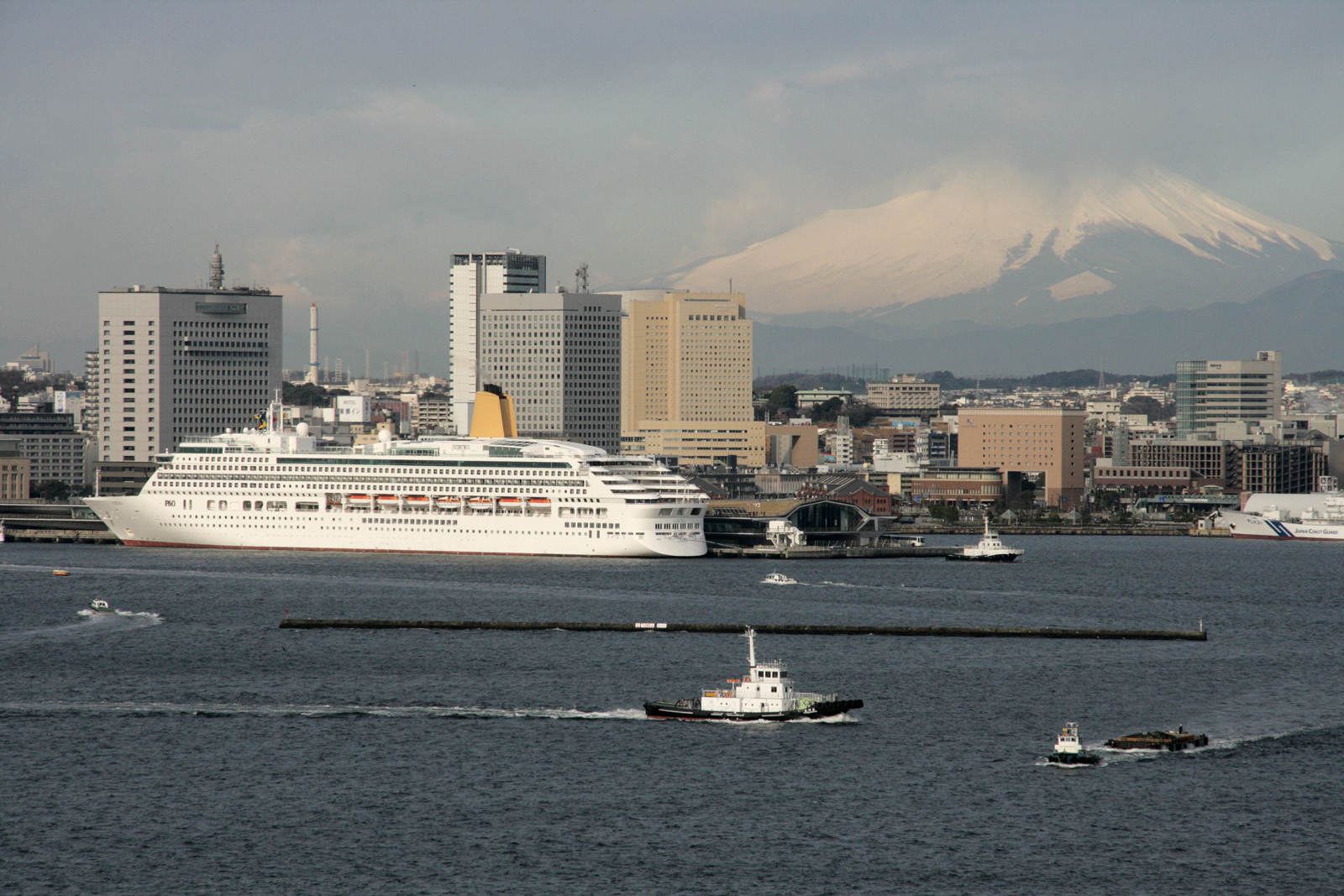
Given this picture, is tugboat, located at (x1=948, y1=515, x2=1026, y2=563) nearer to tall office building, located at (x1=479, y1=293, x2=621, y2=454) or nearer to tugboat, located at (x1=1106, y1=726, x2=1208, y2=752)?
tugboat, located at (x1=1106, y1=726, x2=1208, y2=752)

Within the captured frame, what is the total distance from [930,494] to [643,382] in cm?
3599

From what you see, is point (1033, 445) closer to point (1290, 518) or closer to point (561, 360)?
point (1290, 518)

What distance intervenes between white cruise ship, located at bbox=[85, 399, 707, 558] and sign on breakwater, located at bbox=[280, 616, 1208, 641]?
2614 centimetres

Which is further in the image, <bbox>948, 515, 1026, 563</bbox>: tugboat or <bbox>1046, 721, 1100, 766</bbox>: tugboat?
<bbox>948, 515, 1026, 563</bbox>: tugboat

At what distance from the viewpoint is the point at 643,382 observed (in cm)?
17075

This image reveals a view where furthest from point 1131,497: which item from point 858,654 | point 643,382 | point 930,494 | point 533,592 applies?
point 858,654

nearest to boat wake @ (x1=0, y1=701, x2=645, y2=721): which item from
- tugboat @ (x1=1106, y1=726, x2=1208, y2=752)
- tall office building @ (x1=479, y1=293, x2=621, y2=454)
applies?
tugboat @ (x1=1106, y1=726, x2=1208, y2=752)

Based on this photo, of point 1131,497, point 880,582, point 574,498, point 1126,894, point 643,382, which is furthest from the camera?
point 643,382

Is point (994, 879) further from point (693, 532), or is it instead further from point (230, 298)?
point (230, 298)

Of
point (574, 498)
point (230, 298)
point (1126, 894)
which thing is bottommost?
point (1126, 894)

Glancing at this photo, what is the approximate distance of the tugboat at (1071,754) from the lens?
33406 mm

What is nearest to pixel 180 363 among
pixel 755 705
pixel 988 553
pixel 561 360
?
pixel 561 360

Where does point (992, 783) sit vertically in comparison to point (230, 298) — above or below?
below

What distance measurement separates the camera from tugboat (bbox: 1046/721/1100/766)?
110 feet
